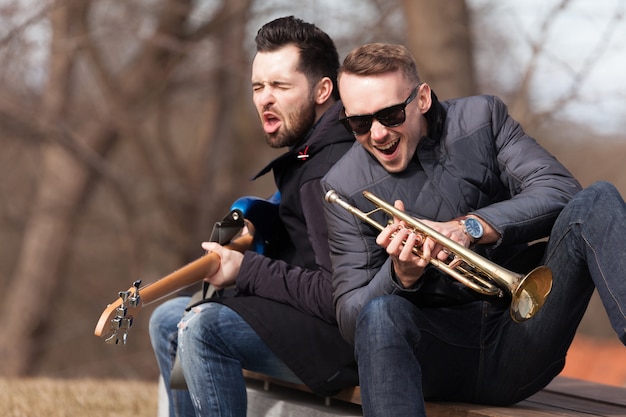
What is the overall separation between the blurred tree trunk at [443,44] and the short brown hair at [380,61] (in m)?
4.75

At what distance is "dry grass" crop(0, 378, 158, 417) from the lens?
481 cm

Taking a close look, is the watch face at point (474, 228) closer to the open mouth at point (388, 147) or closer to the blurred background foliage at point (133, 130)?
the open mouth at point (388, 147)

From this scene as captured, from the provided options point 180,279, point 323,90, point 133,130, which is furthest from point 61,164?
point 180,279

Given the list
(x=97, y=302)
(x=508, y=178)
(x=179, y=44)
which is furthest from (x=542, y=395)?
(x=97, y=302)

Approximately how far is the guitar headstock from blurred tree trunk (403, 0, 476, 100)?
510 cm

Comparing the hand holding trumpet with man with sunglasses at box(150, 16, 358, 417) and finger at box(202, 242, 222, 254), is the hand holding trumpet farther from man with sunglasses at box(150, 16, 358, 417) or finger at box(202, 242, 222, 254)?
finger at box(202, 242, 222, 254)

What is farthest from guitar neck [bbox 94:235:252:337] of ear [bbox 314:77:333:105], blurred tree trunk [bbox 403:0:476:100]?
blurred tree trunk [bbox 403:0:476:100]

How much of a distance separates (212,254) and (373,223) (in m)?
0.82

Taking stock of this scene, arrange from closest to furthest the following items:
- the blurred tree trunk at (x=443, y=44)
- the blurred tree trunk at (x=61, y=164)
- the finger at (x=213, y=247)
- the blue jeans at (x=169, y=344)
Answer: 1. the finger at (x=213, y=247)
2. the blue jeans at (x=169, y=344)
3. the blurred tree trunk at (x=443, y=44)
4. the blurred tree trunk at (x=61, y=164)

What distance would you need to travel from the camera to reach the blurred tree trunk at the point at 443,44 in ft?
25.9

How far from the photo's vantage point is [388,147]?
123 inches

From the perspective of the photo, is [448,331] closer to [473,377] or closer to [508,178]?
[473,377]

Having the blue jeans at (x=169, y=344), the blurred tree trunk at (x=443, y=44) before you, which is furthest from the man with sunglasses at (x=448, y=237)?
the blurred tree trunk at (x=443, y=44)

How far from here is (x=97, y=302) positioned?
14.7m
